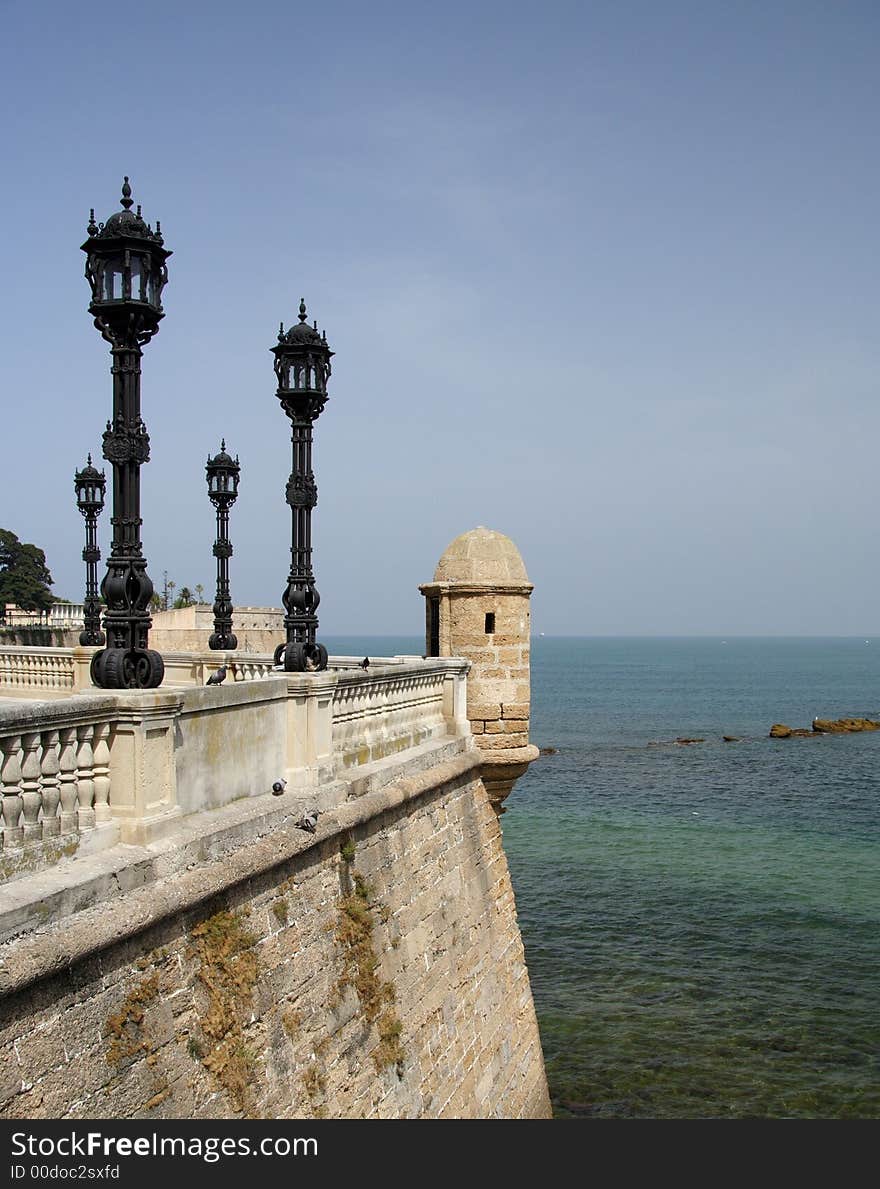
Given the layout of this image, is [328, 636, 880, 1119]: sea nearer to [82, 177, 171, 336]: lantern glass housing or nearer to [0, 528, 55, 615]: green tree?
[82, 177, 171, 336]: lantern glass housing

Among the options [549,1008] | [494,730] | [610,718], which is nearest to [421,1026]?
[494,730]

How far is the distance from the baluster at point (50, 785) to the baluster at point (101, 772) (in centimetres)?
34

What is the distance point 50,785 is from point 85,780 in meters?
0.27

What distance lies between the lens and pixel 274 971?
22.8ft

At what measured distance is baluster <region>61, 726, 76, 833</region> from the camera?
577cm

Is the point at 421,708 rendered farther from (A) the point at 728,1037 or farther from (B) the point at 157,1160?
(A) the point at 728,1037

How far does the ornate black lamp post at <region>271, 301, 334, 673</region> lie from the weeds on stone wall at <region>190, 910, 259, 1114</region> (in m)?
3.50

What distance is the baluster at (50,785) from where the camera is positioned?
5.62 metres

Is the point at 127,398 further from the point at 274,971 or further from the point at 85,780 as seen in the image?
the point at 274,971

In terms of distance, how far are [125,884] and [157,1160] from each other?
4.55 ft

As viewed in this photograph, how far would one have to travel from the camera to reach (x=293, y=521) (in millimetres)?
10242

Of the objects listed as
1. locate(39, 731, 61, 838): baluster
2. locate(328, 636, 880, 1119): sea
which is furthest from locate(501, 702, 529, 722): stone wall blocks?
locate(39, 731, 61, 838): baluster

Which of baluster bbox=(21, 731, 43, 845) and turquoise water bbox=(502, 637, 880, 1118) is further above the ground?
baluster bbox=(21, 731, 43, 845)

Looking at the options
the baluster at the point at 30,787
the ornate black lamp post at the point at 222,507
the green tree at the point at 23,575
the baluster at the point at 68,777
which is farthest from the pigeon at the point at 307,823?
the green tree at the point at 23,575
